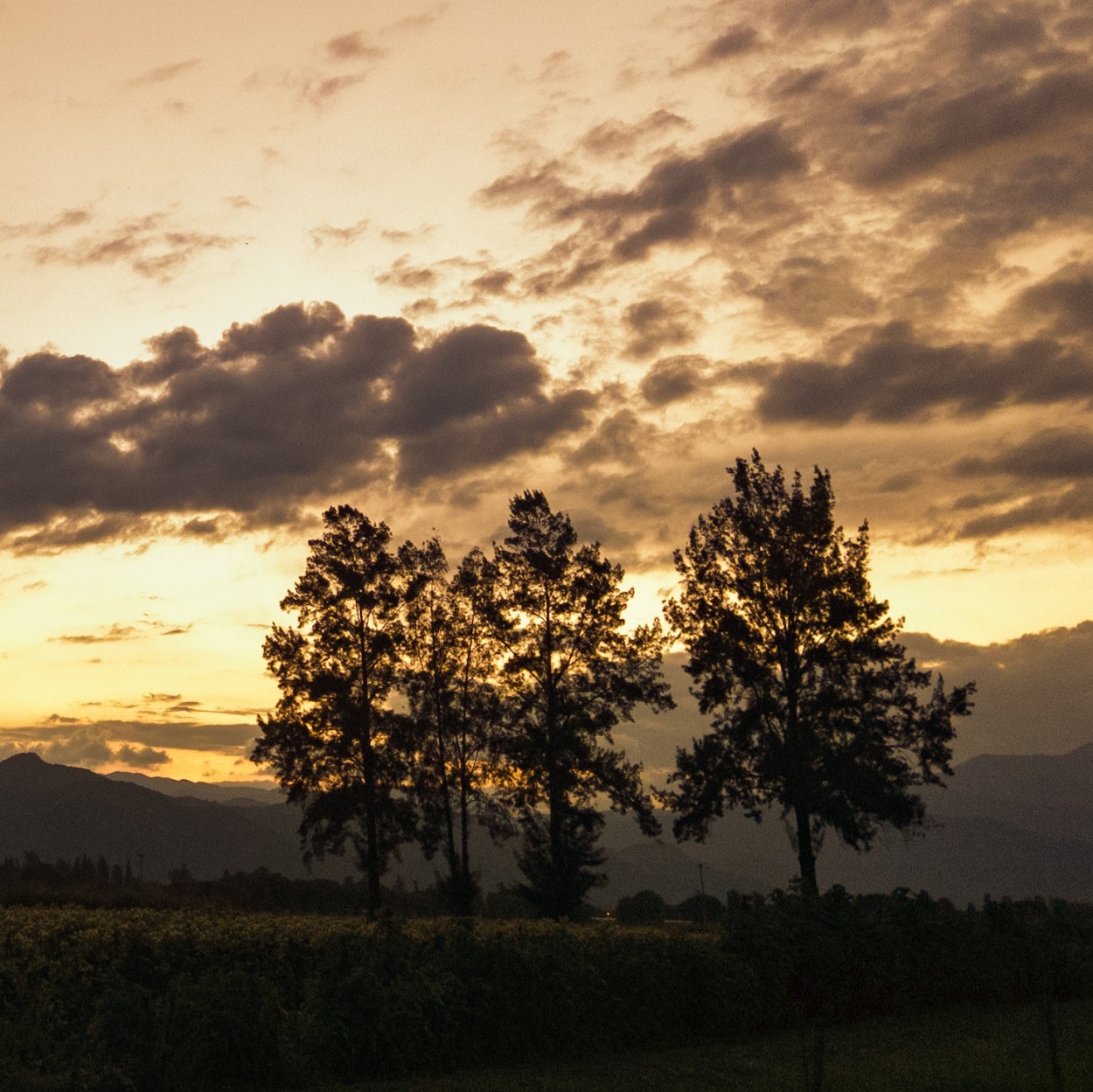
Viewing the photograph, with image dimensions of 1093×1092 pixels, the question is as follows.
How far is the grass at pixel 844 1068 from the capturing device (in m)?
15.4

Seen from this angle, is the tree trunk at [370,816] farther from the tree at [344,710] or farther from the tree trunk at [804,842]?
the tree trunk at [804,842]

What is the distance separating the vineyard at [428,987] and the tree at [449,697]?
22041 millimetres

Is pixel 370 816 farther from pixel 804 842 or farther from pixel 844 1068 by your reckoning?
pixel 844 1068

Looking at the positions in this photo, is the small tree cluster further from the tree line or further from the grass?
the grass

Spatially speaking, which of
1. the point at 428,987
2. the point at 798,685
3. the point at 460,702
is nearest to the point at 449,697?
the point at 460,702

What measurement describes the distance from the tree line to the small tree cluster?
2.8 inches

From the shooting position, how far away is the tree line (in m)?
37.1

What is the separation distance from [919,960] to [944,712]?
15899mm

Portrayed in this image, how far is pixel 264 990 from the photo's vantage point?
630 inches

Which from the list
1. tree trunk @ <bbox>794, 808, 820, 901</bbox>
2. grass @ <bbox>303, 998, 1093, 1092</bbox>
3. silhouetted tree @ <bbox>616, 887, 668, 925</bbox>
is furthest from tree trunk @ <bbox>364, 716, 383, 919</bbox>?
grass @ <bbox>303, 998, 1093, 1092</bbox>

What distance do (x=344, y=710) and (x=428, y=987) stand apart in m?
28.1

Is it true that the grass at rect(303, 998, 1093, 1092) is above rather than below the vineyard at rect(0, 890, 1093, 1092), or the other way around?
below

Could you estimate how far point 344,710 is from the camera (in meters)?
44.3

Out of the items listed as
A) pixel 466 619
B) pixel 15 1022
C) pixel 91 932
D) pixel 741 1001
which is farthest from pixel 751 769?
pixel 15 1022
